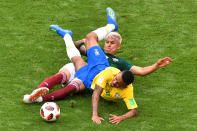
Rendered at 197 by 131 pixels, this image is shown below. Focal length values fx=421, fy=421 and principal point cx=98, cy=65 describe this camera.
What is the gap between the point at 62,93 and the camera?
7.27 m

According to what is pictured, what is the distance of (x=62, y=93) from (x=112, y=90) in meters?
0.89

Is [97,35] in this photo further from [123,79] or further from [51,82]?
[123,79]

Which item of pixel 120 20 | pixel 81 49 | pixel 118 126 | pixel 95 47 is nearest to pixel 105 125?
pixel 118 126

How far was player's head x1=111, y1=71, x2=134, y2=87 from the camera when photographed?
A: 666 centimetres

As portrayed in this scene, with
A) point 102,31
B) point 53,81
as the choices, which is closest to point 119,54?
point 102,31

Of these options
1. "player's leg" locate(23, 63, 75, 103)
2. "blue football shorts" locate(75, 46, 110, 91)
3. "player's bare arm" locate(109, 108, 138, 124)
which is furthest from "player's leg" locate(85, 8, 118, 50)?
"player's bare arm" locate(109, 108, 138, 124)

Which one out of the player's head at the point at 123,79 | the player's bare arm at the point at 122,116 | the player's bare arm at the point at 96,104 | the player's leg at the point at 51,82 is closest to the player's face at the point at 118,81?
the player's head at the point at 123,79

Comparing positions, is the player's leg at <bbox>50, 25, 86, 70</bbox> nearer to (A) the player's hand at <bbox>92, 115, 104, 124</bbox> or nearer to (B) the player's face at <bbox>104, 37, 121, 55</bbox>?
(B) the player's face at <bbox>104, 37, 121, 55</bbox>

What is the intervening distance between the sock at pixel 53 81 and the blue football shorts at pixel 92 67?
0.30 metres

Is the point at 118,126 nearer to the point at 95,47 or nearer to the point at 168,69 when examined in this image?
the point at 95,47

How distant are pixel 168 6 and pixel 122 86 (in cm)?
528

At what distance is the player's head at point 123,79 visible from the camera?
6.66 meters

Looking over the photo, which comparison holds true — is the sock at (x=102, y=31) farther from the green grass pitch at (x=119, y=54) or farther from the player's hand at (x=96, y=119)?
the player's hand at (x=96, y=119)

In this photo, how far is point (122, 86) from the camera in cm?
688
